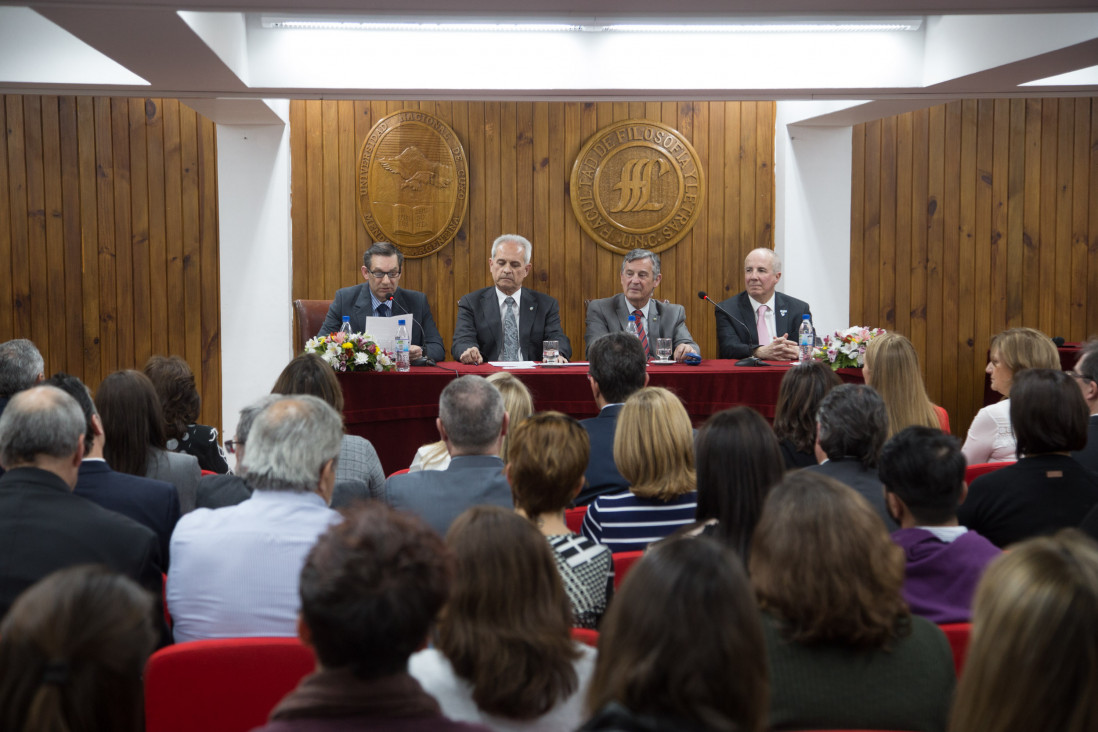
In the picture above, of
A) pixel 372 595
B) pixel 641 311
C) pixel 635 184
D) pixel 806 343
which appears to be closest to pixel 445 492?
pixel 372 595

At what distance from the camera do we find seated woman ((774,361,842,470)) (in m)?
3.15

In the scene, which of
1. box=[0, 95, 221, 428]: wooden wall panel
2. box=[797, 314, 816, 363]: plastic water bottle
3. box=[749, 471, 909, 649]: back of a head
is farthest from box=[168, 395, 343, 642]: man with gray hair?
box=[0, 95, 221, 428]: wooden wall panel

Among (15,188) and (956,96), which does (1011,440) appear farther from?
(15,188)

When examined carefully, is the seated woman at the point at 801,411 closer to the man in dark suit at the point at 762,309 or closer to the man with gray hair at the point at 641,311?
the man with gray hair at the point at 641,311

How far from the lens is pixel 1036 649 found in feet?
3.49

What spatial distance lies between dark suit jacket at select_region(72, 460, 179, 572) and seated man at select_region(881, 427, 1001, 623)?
1786 millimetres

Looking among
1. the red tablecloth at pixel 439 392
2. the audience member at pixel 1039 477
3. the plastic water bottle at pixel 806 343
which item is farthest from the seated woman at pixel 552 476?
the plastic water bottle at pixel 806 343

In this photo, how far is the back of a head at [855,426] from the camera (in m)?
2.62

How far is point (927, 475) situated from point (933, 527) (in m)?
0.13

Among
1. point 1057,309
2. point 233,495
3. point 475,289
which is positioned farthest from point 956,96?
point 233,495

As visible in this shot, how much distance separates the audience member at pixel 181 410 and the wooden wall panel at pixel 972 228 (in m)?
5.07

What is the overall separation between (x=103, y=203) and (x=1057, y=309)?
6.88 m

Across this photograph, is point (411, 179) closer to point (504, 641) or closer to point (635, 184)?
point (635, 184)

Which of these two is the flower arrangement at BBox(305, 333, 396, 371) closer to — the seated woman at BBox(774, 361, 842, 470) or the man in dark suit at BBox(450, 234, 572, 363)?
the man in dark suit at BBox(450, 234, 572, 363)
